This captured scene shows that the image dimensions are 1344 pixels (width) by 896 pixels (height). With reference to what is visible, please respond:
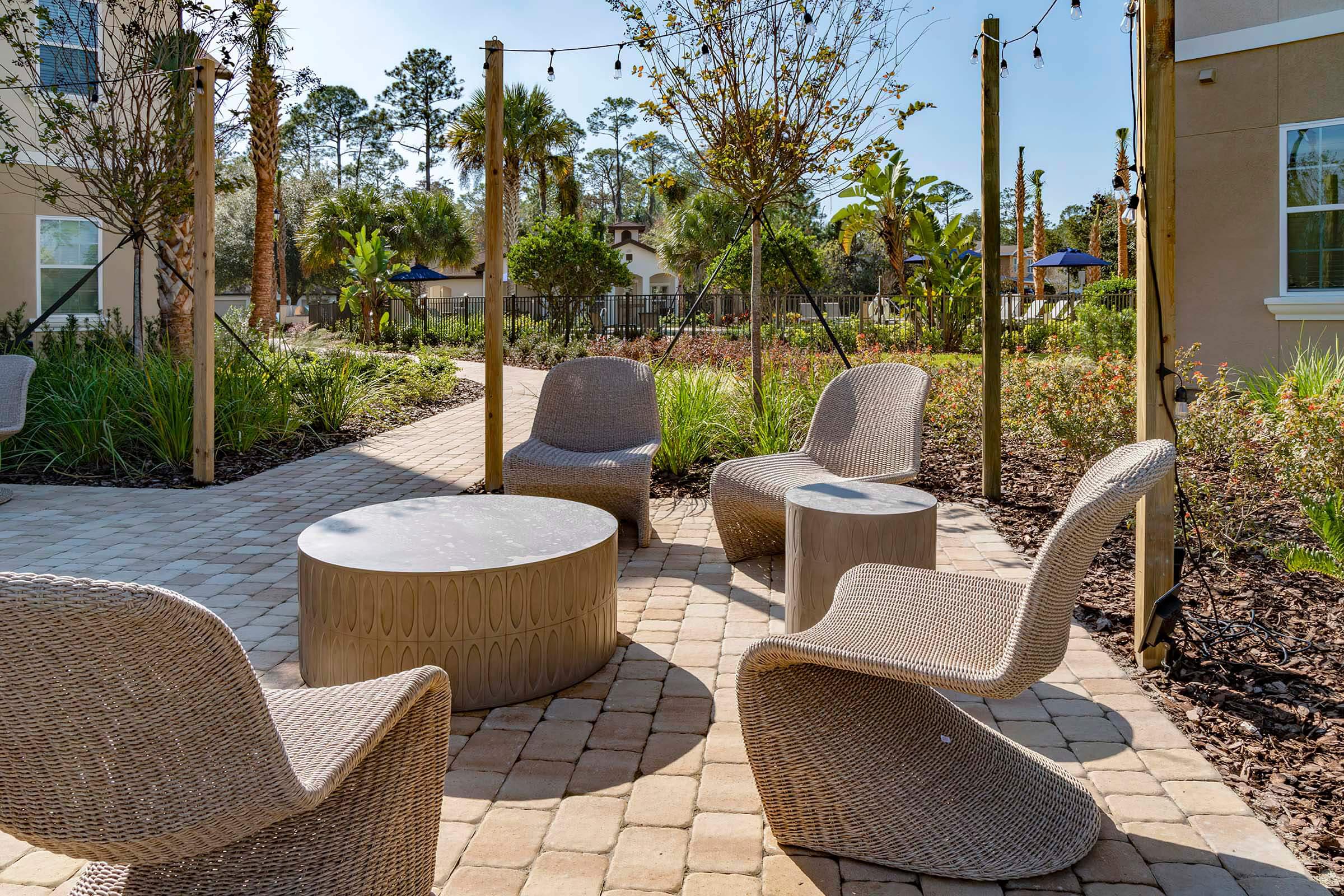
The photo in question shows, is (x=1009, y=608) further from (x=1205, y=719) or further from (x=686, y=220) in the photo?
(x=686, y=220)

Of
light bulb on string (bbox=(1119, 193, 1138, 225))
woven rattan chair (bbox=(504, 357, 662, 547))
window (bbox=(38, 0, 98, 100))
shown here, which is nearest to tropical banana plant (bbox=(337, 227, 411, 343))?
window (bbox=(38, 0, 98, 100))

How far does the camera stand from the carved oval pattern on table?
10.2 feet

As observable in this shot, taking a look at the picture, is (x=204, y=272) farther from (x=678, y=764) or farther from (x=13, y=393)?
(x=678, y=764)

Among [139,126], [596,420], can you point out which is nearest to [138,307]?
[139,126]

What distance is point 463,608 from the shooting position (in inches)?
123

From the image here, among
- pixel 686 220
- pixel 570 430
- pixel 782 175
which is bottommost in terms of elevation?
pixel 570 430

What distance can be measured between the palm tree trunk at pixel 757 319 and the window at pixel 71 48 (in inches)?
286

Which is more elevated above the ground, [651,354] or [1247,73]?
[1247,73]

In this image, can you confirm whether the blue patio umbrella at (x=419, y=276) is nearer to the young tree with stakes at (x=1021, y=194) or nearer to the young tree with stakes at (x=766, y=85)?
the young tree with stakes at (x=1021, y=194)

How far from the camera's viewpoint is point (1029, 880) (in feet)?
7.38

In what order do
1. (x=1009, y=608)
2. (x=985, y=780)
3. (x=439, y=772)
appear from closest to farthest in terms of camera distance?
(x=439, y=772) < (x=985, y=780) < (x=1009, y=608)

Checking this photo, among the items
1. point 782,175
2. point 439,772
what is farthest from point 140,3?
point 439,772

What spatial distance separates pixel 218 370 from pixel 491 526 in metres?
6.05

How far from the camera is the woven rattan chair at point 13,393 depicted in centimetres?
617
